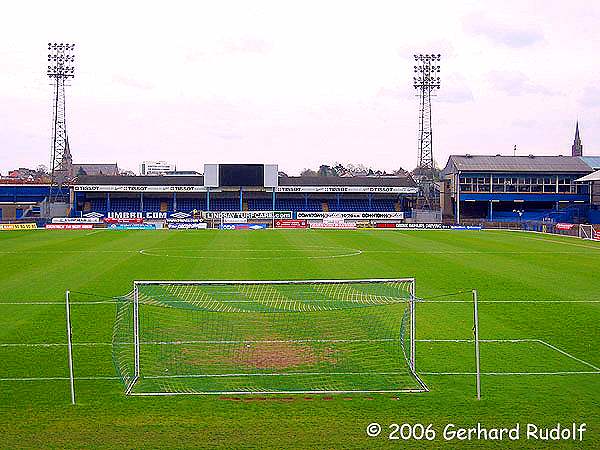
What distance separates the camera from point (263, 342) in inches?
607

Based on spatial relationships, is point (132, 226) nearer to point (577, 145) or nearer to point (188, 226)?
point (188, 226)

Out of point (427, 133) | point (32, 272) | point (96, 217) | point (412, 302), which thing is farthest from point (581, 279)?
point (96, 217)

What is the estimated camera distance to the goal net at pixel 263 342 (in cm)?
1239

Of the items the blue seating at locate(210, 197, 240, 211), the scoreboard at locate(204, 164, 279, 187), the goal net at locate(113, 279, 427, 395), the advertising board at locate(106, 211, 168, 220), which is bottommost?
the goal net at locate(113, 279, 427, 395)

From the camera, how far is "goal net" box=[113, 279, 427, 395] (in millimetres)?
12391

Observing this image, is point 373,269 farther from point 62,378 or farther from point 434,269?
point 62,378

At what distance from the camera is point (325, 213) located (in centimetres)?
8912

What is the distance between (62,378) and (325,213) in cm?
7685

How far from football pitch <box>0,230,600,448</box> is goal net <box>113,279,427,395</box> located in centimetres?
45

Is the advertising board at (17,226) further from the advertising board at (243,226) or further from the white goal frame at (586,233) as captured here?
the white goal frame at (586,233)

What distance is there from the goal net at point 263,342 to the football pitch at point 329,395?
0.45 metres

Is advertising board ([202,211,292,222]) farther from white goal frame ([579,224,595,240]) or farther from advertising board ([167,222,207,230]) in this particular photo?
white goal frame ([579,224,595,240])
